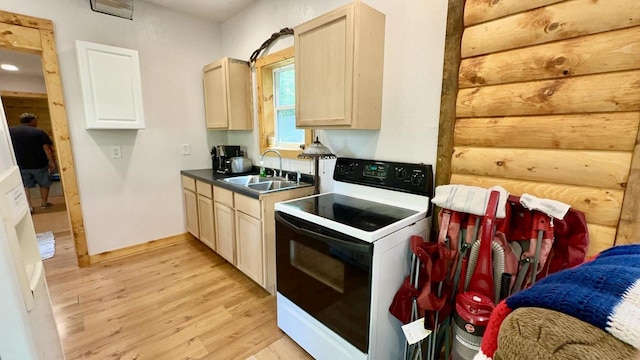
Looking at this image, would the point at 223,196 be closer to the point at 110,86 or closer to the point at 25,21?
the point at 110,86

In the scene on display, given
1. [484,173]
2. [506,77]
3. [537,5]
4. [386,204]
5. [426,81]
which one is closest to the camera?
[537,5]

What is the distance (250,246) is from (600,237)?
2139mm

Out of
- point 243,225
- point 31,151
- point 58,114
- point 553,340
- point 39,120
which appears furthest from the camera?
point 39,120

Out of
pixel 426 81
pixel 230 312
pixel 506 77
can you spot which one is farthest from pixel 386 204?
pixel 230 312

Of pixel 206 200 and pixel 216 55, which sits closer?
pixel 206 200

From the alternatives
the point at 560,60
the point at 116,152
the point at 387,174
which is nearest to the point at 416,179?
the point at 387,174

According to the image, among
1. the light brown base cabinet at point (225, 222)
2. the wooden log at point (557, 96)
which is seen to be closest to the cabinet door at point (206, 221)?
the light brown base cabinet at point (225, 222)

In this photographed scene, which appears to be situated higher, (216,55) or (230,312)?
(216,55)

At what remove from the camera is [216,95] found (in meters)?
3.06

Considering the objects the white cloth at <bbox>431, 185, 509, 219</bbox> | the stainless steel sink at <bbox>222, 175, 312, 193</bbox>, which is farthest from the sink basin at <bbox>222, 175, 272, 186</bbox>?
the white cloth at <bbox>431, 185, 509, 219</bbox>

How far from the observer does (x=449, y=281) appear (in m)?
1.33

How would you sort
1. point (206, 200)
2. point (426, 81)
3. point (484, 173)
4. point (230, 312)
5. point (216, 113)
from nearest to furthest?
point (484, 173), point (426, 81), point (230, 312), point (206, 200), point (216, 113)

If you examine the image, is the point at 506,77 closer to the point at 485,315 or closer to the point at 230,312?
the point at 485,315

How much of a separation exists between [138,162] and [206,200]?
2.97 feet
